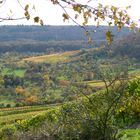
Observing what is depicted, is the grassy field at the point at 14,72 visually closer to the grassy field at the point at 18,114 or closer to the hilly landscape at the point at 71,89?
the hilly landscape at the point at 71,89

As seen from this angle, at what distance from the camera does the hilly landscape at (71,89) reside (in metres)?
15.7

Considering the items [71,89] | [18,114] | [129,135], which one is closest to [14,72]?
[18,114]

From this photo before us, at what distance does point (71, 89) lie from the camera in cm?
1806

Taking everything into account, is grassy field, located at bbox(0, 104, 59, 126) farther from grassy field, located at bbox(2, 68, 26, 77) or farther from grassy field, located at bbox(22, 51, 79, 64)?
grassy field, located at bbox(22, 51, 79, 64)

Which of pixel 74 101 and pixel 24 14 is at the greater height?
pixel 24 14

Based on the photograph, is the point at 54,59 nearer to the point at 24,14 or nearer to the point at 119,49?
the point at 119,49

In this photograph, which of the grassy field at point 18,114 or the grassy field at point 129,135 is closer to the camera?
the grassy field at point 129,135

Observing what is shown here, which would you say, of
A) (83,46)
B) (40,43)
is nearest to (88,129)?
(83,46)

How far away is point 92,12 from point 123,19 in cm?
34

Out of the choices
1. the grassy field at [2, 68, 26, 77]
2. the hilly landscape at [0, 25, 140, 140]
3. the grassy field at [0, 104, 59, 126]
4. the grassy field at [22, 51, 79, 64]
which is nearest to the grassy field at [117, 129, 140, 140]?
the hilly landscape at [0, 25, 140, 140]

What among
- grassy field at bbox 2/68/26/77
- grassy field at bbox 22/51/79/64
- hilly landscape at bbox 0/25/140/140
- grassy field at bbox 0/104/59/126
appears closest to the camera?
hilly landscape at bbox 0/25/140/140

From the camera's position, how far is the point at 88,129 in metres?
15.6

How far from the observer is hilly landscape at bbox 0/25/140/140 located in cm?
1566

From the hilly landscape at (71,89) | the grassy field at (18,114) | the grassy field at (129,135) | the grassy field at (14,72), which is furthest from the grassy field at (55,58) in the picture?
the grassy field at (129,135)
